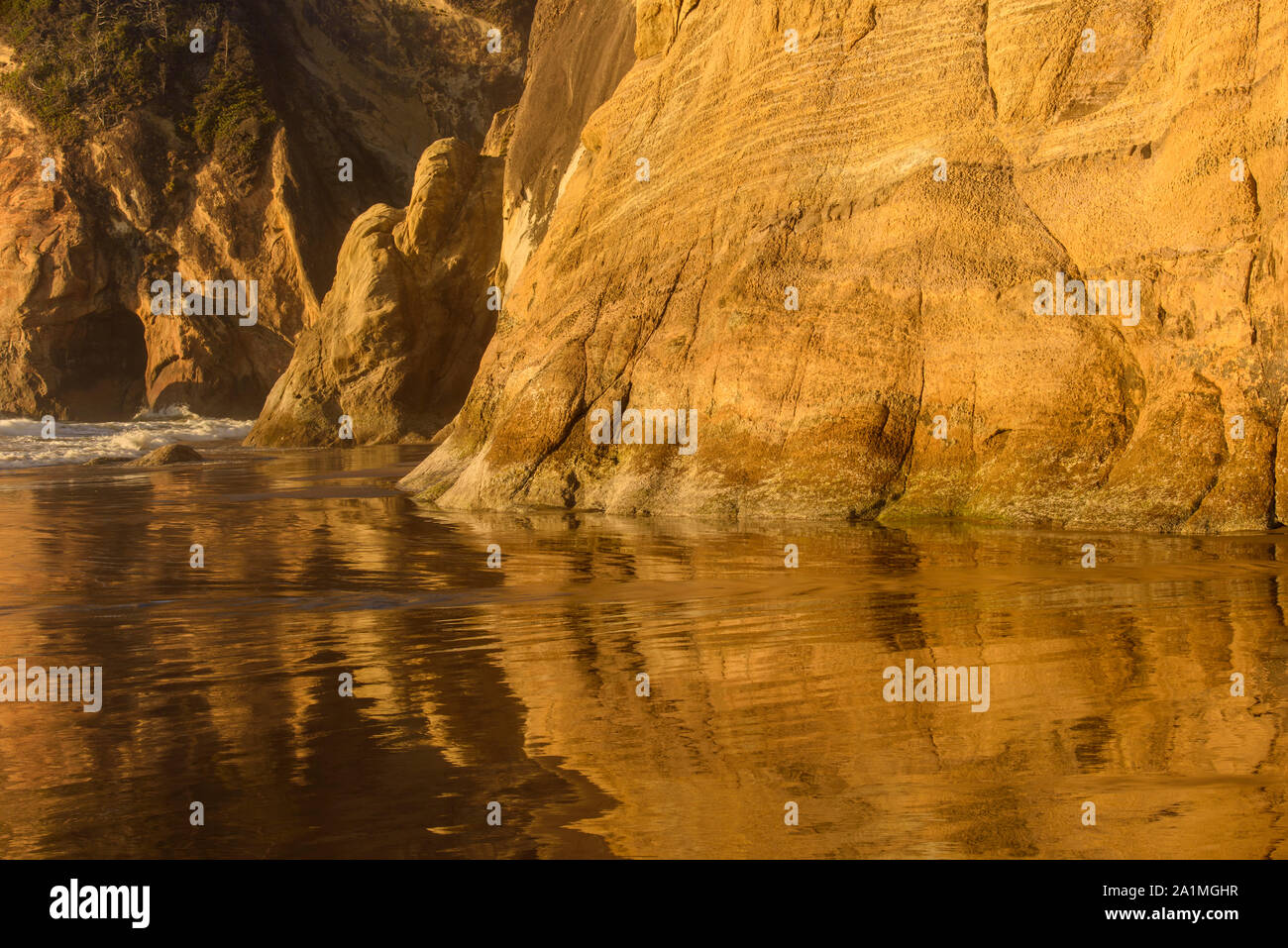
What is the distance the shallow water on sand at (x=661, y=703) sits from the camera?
367 cm

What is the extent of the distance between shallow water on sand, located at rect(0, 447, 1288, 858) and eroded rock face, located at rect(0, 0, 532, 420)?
3786cm

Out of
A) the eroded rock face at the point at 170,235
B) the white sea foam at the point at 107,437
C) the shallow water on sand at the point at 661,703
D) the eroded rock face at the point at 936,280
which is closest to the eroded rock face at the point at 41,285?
the eroded rock face at the point at 170,235

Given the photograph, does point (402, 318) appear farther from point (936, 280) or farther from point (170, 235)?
point (936, 280)

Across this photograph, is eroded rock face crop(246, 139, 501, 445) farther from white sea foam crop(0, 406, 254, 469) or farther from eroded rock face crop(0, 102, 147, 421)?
eroded rock face crop(0, 102, 147, 421)

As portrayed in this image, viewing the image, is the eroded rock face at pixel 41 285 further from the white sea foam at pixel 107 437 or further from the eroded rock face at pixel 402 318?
the eroded rock face at pixel 402 318

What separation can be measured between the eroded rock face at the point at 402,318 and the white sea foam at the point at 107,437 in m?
3.40

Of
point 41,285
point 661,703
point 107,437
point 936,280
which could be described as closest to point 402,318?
point 107,437

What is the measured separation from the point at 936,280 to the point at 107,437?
25841 millimetres

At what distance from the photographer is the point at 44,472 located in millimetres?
21828

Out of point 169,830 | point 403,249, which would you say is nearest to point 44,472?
point 403,249

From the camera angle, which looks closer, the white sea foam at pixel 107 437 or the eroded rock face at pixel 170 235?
the white sea foam at pixel 107 437
